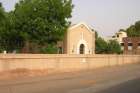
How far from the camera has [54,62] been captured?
1357 inches

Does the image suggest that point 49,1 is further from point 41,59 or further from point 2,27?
point 41,59

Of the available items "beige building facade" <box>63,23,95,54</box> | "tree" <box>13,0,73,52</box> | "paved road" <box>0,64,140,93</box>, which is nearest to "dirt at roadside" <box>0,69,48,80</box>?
"paved road" <box>0,64,140,93</box>

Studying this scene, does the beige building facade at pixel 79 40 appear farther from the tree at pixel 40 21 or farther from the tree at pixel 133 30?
the tree at pixel 133 30

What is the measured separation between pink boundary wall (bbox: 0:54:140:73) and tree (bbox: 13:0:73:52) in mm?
6505

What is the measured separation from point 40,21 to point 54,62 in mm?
12499

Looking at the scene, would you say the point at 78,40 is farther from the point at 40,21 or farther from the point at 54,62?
the point at 54,62

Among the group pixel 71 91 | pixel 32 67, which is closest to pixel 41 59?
pixel 32 67

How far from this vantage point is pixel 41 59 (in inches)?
1271

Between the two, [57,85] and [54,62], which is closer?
[57,85]

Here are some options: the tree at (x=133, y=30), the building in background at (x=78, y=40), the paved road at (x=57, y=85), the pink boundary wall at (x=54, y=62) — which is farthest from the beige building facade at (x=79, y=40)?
the tree at (x=133, y=30)

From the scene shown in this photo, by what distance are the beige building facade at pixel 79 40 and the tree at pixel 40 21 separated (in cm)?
1208

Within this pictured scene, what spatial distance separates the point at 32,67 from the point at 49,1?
18116 millimetres

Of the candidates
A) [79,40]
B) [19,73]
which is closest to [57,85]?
[19,73]

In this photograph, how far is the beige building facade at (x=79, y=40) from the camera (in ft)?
199
